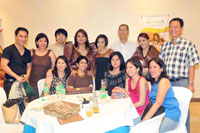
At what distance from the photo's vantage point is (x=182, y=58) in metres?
3.29

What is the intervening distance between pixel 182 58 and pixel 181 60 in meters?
0.04

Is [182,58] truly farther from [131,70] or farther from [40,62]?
[40,62]

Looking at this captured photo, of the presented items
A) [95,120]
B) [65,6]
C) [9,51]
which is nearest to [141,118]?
[95,120]

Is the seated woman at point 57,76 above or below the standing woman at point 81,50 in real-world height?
below

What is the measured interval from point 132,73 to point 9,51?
7.16 feet

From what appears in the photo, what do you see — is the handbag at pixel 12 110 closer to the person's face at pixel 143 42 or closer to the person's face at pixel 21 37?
the person's face at pixel 21 37

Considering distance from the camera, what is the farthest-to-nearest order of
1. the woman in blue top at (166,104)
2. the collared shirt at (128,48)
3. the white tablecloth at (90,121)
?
the collared shirt at (128,48) < the woman in blue top at (166,104) < the white tablecloth at (90,121)

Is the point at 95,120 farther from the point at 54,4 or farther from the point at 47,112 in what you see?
the point at 54,4

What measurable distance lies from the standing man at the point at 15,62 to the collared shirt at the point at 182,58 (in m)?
2.56

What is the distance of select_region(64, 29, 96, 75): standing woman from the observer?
4.10 meters

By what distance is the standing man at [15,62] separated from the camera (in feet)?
11.7

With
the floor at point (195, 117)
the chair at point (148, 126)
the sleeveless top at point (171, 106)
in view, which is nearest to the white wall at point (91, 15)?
the floor at point (195, 117)

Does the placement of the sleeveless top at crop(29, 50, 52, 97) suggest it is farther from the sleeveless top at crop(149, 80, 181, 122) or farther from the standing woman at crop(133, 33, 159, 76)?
the sleeveless top at crop(149, 80, 181, 122)

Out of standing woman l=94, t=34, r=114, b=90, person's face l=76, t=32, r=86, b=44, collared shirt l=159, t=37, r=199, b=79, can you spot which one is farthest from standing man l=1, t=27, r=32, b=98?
collared shirt l=159, t=37, r=199, b=79
